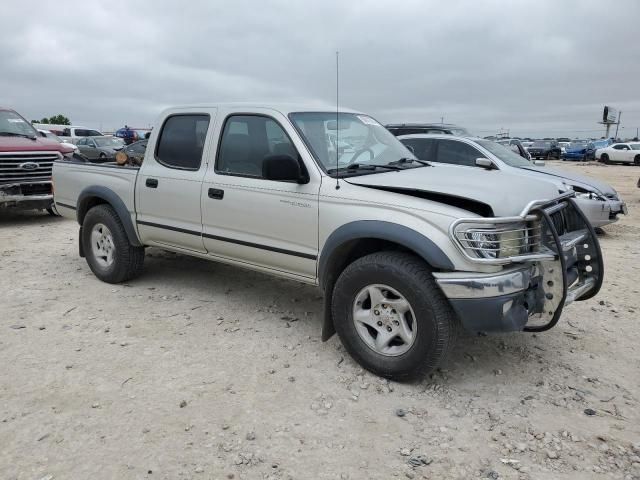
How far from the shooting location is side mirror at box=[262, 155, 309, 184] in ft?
12.4

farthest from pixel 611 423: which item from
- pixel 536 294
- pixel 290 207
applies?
pixel 290 207

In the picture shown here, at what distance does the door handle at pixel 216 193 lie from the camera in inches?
175

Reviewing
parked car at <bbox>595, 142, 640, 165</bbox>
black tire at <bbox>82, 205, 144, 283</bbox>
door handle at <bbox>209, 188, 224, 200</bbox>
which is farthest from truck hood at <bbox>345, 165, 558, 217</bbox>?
parked car at <bbox>595, 142, 640, 165</bbox>

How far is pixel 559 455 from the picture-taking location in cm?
282

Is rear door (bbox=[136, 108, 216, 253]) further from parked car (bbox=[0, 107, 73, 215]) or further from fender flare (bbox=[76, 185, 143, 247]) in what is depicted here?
parked car (bbox=[0, 107, 73, 215])

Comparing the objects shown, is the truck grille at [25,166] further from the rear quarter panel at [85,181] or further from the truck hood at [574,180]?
the truck hood at [574,180]

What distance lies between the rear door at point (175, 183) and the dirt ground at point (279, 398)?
69 centimetres

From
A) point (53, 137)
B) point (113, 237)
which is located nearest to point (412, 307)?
point (113, 237)

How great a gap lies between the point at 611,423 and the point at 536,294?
845 mm

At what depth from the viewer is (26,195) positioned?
9.09m

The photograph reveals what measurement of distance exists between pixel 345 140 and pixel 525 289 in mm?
1854

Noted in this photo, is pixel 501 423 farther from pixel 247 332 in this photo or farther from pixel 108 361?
pixel 108 361

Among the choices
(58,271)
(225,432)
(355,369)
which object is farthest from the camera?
(58,271)

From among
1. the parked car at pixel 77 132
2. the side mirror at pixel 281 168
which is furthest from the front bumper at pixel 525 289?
the parked car at pixel 77 132
